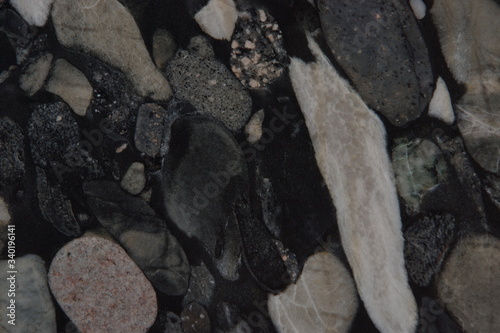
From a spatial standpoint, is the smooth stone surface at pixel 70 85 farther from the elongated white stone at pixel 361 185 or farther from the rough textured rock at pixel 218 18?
the elongated white stone at pixel 361 185

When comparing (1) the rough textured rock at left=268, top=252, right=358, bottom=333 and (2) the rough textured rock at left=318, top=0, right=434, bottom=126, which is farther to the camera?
(1) the rough textured rock at left=268, top=252, right=358, bottom=333

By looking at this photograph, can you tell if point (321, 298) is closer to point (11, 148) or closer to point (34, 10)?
point (11, 148)

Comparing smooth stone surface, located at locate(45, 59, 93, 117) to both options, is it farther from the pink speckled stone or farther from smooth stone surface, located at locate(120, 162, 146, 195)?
the pink speckled stone

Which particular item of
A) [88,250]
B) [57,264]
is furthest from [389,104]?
[57,264]

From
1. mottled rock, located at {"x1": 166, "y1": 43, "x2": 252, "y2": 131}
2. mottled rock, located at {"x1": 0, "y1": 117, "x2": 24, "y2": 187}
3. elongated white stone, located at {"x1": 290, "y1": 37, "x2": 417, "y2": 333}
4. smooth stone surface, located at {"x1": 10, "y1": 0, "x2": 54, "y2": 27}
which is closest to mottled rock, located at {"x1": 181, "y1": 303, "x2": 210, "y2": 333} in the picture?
elongated white stone, located at {"x1": 290, "y1": 37, "x2": 417, "y2": 333}

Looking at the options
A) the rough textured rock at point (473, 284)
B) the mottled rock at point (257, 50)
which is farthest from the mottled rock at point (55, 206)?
the rough textured rock at point (473, 284)

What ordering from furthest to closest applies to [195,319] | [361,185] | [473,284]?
[195,319], [361,185], [473,284]

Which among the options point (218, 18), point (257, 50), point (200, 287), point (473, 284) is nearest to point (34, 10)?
point (218, 18)
